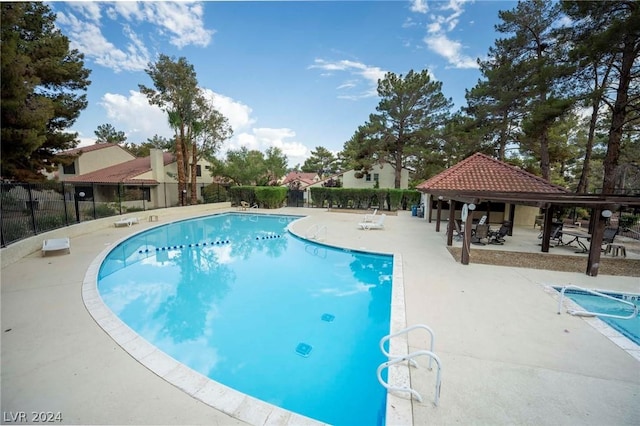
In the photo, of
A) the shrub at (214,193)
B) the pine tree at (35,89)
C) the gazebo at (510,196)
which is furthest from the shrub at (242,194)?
the gazebo at (510,196)

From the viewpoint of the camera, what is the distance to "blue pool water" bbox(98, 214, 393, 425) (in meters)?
3.93

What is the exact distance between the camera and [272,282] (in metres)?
7.89

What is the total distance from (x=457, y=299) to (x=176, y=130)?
70.6 ft

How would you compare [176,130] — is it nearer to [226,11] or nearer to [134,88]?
[134,88]

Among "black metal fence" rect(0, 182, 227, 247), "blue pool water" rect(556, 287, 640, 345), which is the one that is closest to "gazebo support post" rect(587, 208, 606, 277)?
"blue pool water" rect(556, 287, 640, 345)

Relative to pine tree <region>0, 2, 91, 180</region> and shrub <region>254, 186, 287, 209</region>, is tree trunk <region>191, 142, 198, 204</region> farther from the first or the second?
pine tree <region>0, 2, 91, 180</region>

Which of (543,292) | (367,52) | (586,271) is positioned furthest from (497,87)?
(543,292)

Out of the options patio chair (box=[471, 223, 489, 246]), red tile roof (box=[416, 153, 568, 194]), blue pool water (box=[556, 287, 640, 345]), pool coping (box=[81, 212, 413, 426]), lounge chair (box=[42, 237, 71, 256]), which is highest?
red tile roof (box=[416, 153, 568, 194])

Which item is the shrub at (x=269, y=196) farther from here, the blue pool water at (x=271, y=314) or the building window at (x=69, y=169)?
the building window at (x=69, y=169)

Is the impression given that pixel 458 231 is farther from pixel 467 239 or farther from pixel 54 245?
pixel 54 245

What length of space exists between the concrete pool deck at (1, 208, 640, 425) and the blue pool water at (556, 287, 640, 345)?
33cm

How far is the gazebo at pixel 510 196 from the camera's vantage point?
693cm

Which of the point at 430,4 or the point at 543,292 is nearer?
the point at 543,292

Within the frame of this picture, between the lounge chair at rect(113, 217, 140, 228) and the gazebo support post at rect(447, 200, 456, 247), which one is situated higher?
the gazebo support post at rect(447, 200, 456, 247)
